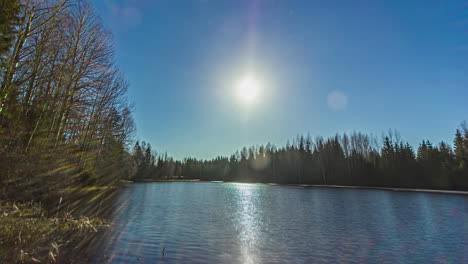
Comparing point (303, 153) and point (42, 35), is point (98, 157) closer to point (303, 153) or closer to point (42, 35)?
point (42, 35)

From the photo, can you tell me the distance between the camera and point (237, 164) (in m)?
127

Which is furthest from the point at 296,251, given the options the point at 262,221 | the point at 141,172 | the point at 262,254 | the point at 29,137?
the point at 141,172

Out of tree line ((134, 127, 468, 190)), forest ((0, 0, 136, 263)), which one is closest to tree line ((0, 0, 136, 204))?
forest ((0, 0, 136, 263))

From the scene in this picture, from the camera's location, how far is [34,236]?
773 cm

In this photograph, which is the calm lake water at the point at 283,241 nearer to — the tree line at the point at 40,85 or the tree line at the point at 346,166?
the tree line at the point at 40,85

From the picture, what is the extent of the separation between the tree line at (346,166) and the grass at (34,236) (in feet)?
216

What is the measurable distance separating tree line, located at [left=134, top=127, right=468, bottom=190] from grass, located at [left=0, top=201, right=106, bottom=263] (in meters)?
65.9

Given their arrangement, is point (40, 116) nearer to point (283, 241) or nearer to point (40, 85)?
point (40, 85)

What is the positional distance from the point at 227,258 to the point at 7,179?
12.0 m

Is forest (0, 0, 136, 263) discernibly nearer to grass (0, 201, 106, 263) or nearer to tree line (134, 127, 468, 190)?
grass (0, 201, 106, 263)

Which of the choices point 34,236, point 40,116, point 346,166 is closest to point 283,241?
point 34,236

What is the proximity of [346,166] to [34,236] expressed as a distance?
79636mm

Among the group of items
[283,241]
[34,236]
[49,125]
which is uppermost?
[49,125]

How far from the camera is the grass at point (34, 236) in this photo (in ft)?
21.2
